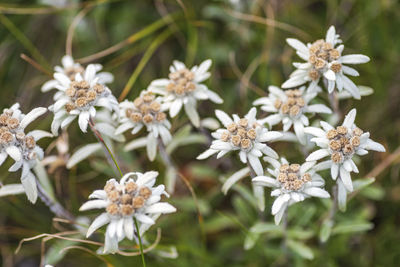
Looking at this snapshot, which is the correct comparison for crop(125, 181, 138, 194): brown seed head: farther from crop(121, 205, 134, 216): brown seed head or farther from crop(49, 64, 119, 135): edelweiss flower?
crop(49, 64, 119, 135): edelweiss flower

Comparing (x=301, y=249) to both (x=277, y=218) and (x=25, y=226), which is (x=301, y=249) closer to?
(x=277, y=218)

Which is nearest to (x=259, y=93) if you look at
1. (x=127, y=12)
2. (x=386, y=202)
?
(x=386, y=202)

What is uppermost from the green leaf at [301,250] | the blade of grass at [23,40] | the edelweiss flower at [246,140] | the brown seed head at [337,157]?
the blade of grass at [23,40]

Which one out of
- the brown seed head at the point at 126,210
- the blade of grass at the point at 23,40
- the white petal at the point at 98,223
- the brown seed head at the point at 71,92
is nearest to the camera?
the brown seed head at the point at 126,210

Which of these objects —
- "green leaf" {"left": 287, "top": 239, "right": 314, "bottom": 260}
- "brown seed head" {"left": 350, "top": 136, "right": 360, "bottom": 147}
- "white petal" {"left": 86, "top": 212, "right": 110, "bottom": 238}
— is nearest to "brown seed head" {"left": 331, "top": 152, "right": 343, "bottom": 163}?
"brown seed head" {"left": 350, "top": 136, "right": 360, "bottom": 147}

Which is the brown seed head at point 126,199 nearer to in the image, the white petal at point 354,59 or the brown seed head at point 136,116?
the brown seed head at point 136,116

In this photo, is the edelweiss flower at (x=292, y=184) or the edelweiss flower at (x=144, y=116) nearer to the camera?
the edelweiss flower at (x=292, y=184)

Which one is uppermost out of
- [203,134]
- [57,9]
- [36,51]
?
[57,9]

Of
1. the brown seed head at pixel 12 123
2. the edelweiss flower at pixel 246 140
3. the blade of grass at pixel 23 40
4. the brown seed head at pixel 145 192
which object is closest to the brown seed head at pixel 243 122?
the edelweiss flower at pixel 246 140
